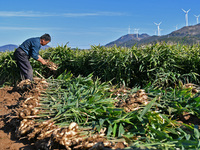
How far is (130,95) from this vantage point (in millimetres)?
3484

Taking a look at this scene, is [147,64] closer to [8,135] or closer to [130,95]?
[130,95]

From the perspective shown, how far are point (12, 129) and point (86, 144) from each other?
1.83 m

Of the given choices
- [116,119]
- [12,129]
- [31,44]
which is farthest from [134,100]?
[31,44]

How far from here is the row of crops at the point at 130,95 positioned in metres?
2.71

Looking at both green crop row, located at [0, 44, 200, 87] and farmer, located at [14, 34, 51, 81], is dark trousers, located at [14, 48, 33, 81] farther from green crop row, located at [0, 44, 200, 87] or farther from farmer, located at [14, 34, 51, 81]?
green crop row, located at [0, 44, 200, 87]

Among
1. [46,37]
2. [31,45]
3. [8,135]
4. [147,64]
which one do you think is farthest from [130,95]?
[31,45]

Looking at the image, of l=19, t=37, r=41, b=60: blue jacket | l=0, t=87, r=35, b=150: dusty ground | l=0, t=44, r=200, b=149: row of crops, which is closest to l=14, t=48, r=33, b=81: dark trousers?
l=19, t=37, r=41, b=60: blue jacket

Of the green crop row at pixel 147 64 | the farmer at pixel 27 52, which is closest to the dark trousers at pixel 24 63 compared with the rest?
the farmer at pixel 27 52

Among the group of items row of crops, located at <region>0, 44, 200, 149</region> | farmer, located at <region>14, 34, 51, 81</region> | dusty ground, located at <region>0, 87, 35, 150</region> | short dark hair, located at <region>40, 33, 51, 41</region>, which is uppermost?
short dark hair, located at <region>40, 33, 51, 41</region>

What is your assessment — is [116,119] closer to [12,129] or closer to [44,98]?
[44,98]

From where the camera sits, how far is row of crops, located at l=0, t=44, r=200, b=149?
8.88 feet

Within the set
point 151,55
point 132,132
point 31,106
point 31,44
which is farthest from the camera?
point 31,44

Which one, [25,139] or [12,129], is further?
[12,129]

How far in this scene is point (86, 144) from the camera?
248 cm
